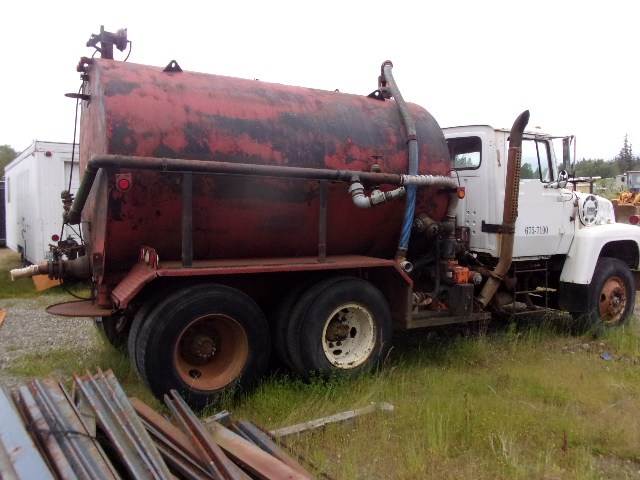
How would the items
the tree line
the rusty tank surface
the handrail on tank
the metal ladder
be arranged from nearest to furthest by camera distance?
the handrail on tank
the rusty tank surface
the metal ladder
the tree line

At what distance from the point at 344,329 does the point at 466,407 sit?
1.40 m

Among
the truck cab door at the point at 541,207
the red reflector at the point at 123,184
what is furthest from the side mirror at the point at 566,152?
the red reflector at the point at 123,184

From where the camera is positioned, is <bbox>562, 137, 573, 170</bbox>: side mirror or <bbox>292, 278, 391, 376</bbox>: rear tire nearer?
<bbox>292, 278, 391, 376</bbox>: rear tire

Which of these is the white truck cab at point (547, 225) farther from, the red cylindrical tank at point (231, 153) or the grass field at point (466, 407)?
the red cylindrical tank at point (231, 153)

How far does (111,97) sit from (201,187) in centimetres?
100

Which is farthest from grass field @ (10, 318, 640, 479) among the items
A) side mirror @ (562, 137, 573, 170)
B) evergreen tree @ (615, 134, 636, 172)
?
evergreen tree @ (615, 134, 636, 172)

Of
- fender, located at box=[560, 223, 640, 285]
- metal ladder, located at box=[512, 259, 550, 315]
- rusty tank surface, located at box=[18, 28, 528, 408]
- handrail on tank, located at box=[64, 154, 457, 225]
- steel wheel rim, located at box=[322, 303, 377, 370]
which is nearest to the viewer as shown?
handrail on tank, located at box=[64, 154, 457, 225]

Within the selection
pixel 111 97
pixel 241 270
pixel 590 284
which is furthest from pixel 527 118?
pixel 111 97

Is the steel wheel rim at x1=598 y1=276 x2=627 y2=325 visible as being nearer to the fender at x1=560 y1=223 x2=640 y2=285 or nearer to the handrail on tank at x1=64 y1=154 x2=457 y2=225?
the fender at x1=560 y1=223 x2=640 y2=285

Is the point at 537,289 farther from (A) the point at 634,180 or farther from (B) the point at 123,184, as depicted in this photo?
(A) the point at 634,180

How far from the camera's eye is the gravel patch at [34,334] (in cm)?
680

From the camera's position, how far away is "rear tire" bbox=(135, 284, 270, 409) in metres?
4.57

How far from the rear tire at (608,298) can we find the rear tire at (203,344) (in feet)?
15.2

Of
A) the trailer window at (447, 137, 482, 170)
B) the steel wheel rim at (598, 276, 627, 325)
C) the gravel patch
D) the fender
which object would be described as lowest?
the gravel patch
